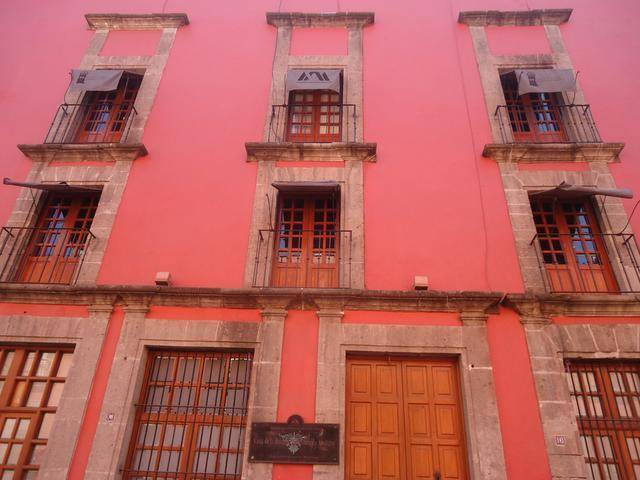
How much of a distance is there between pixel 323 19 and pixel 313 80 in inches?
81.2

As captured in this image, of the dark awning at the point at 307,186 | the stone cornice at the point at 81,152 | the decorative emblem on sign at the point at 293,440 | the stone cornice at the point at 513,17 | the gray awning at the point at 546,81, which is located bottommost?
the decorative emblem on sign at the point at 293,440

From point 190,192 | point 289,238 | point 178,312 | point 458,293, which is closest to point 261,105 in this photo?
point 190,192

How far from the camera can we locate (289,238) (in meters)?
7.69

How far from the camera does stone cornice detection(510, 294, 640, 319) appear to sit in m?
6.58

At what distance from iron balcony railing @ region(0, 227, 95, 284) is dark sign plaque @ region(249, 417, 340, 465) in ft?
12.8

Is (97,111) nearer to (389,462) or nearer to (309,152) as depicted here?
(309,152)

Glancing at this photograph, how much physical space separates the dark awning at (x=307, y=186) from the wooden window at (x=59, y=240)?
3230 mm

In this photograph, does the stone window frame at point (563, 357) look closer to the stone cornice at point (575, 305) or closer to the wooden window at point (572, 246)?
the stone cornice at point (575, 305)

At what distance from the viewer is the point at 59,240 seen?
7785 millimetres

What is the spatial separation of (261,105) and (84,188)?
3.56m

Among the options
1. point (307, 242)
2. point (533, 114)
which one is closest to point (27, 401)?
point (307, 242)

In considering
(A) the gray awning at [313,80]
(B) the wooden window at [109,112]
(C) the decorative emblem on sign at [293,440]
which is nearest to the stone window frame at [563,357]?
(C) the decorative emblem on sign at [293,440]

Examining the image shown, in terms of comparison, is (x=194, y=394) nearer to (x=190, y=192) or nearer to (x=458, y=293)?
(x=190, y=192)

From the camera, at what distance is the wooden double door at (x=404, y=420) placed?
236 inches
